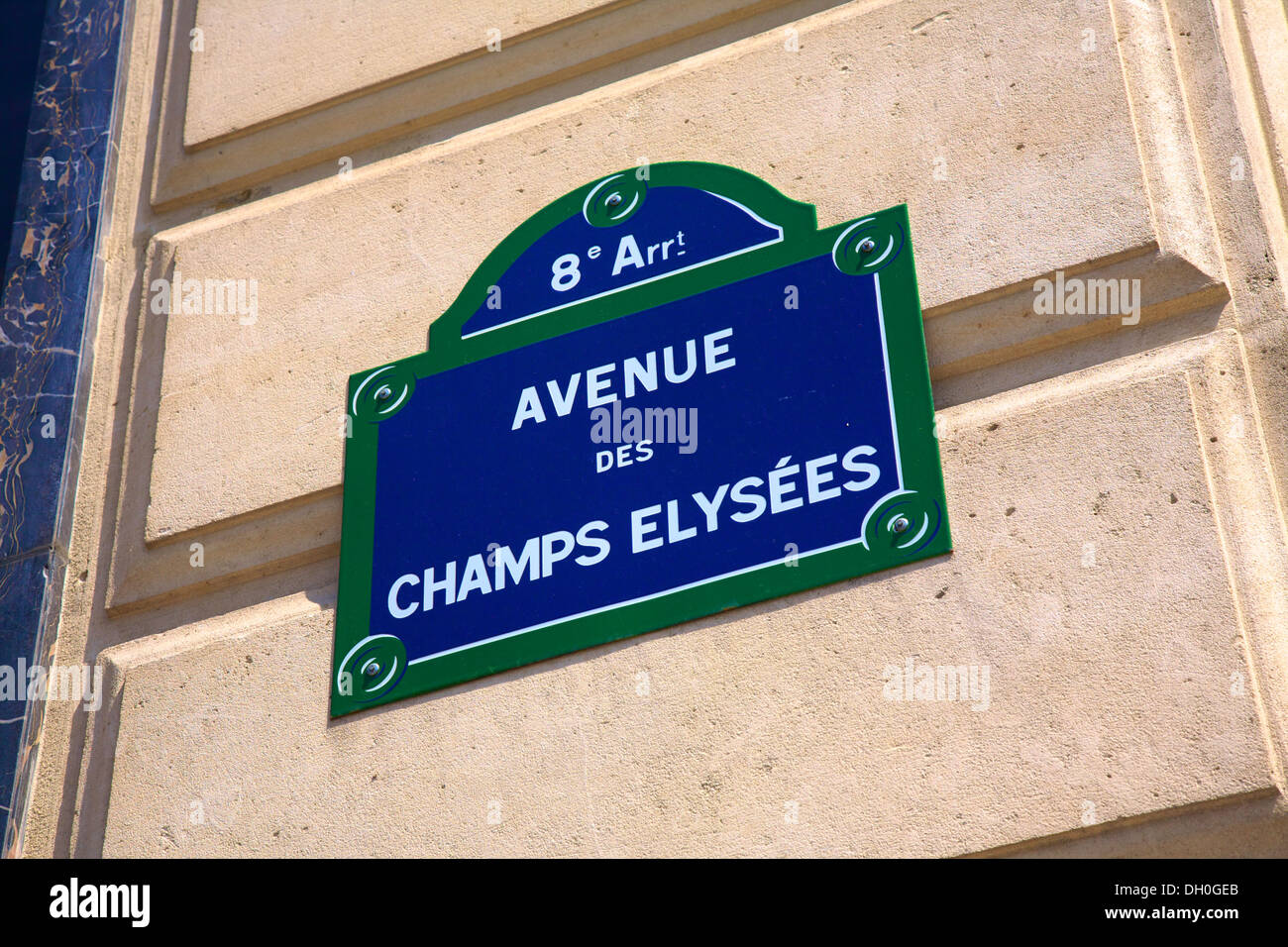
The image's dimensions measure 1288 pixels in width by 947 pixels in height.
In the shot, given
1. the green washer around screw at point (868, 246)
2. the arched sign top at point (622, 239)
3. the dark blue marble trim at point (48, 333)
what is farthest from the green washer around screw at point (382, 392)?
the green washer around screw at point (868, 246)

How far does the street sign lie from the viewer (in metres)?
3.44

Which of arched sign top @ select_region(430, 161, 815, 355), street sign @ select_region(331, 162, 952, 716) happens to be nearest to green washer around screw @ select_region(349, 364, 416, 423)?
street sign @ select_region(331, 162, 952, 716)

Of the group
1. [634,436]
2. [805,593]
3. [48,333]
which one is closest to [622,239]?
[634,436]

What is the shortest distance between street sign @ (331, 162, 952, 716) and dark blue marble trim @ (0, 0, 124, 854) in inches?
32.0

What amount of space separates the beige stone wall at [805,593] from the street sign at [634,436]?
69 mm

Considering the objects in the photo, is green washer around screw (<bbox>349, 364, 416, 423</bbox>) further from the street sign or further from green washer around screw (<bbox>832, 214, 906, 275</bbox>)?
green washer around screw (<bbox>832, 214, 906, 275</bbox>)

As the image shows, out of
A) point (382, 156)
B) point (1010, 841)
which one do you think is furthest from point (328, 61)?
point (1010, 841)

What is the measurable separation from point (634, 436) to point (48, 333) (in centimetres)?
177

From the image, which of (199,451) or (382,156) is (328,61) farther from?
(199,451)

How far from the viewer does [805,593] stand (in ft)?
11.1

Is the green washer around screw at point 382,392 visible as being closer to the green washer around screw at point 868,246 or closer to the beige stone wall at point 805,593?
the beige stone wall at point 805,593

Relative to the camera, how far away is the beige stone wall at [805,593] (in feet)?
10.1

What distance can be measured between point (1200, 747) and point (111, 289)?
298cm

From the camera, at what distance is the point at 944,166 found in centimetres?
377
